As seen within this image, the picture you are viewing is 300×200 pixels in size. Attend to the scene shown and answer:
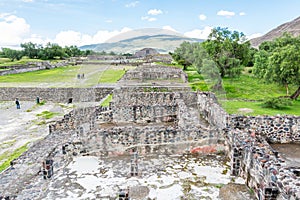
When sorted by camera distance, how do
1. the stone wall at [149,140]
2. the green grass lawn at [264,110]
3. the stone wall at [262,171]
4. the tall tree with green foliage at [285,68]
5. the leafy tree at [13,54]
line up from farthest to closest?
the leafy tree at [13,54] → the tall tree with green foliage at [285,68] → the green grass lawn at [264,110] → the stone wall at [149,140] → the stone wall at [262,171]

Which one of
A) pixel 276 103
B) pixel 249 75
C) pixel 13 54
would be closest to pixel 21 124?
pixel 276 103

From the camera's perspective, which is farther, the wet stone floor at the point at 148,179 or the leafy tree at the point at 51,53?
the leafy tree at the point at 51,53

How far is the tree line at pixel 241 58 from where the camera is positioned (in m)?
19.7

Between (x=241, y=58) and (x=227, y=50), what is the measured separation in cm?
319

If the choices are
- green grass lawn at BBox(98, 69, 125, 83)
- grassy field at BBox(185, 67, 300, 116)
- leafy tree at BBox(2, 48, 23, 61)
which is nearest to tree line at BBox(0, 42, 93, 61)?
A: leafy tree at BBox(2, 48, 23, 61)

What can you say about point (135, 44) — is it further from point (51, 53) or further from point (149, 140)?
point (51, 53)

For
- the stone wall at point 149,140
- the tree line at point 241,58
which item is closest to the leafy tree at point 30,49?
the tree line at point 241,58

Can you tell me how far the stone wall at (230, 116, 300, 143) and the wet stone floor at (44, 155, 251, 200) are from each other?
347cm

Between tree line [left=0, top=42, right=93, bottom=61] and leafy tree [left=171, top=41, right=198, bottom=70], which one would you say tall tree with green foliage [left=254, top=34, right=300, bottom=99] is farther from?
tree line [left=0, top=42, right=93, bottom=61]

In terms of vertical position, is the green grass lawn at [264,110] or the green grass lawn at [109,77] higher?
Answer: the green grass lawn at [109,77]

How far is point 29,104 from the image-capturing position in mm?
25203

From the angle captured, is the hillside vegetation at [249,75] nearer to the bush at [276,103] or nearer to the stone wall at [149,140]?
the bush at [276,103]

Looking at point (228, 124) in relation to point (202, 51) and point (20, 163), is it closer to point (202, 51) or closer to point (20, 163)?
point (20, 163)

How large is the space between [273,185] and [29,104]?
2475 cm
